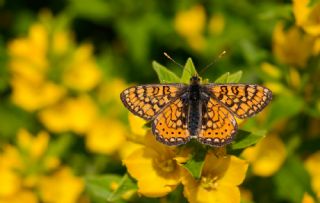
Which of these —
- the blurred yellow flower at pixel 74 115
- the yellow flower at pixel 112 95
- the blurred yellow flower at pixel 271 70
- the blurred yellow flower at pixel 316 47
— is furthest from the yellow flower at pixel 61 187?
the blurred yellow flower at pixel 316 47

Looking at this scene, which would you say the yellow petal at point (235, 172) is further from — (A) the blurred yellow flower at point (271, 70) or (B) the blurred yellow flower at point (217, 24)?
(B) the blurred yellow flower at point (217, 24)

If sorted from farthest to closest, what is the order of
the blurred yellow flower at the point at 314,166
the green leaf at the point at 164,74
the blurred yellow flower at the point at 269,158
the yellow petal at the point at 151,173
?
the blurred yellow flower at the point at 314,166
the blurred yellow flower at the point at 269,158
the green leaf at the point at 164,74
the yellow petal at the point at 151,173

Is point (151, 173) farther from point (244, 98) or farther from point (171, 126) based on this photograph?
point (244, 98)

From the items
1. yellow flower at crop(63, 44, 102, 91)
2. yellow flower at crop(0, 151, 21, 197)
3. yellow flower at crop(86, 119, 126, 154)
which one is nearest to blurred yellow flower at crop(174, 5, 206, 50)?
yellow flower at crop(63, 44, 102, 91)

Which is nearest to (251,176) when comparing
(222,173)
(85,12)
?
(222,173)

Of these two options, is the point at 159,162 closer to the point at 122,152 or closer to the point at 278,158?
the point at 278,158

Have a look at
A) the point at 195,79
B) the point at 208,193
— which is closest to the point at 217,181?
the point at 208,193
